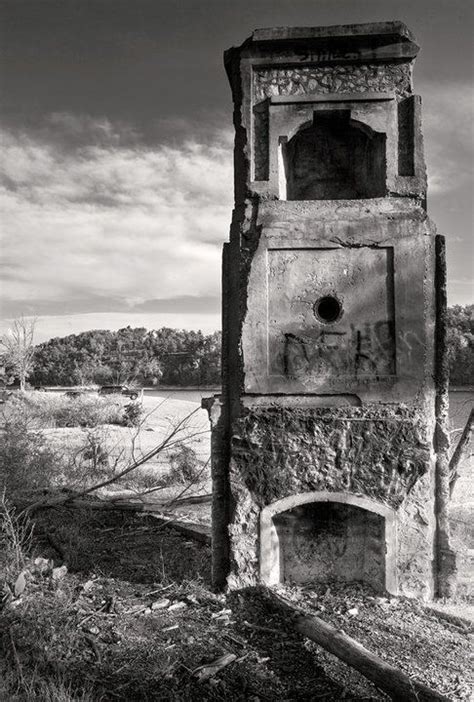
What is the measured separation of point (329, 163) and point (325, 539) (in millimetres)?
4082

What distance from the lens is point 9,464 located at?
9.82m

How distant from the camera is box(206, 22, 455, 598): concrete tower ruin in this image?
5484mm

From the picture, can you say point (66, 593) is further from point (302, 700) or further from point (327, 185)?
point (327, 185)

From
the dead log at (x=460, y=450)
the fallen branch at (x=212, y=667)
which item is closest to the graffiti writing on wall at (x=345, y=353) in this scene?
the fallen branch at (x=212, y=667)

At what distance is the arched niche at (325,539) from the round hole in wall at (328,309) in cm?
167

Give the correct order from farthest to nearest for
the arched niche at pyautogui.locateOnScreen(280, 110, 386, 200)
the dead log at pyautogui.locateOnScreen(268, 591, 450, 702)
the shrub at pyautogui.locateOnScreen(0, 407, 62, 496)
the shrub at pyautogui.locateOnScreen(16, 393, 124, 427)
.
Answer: the shrub at pyautogui.locateOnScreen(16, 393, 124, 427), the shrub at pyautogui.locateOnScreen(0, 407, 62, 496), the arched niche at pyautogui.locateOnScreen(280, 110, 386, 200), the dead log at pyautogui.locateOnScreen(268, 591, 450, 702)

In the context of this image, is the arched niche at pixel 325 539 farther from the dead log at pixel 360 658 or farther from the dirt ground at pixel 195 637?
the dead log at pixel 360 658

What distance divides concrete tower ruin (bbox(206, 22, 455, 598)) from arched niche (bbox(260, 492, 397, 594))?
13 millimetres

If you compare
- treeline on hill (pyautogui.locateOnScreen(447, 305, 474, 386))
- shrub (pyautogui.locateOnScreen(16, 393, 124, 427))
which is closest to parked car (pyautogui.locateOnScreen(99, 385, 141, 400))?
shrub (pyautogui.locateOnScreen(16, 393, 124, 427))

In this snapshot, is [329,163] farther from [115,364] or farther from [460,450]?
[115,364]

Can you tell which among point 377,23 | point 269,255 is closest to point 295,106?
point 377,23

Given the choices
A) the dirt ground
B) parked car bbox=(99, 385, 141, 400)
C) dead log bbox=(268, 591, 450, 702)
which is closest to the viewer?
dead log bbox=(268, 591, 450, 702)

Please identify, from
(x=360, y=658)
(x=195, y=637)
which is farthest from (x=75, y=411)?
(x=360, y=658)

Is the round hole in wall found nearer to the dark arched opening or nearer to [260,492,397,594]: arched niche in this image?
[260,492,397,594]: arched niche
